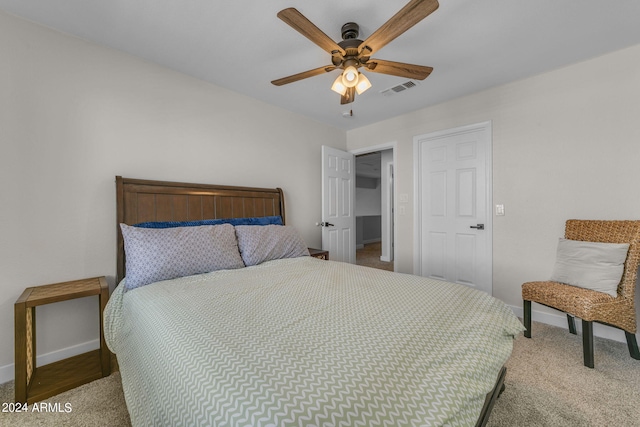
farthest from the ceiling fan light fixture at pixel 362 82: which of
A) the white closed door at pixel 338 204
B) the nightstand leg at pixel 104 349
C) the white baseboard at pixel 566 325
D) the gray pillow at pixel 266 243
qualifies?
the white baseboard at pixel 566 325

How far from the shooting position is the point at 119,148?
2.19 metres

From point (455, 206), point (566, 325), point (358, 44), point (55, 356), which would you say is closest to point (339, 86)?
point (358, 44)

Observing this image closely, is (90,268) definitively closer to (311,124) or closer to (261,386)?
(261,386)

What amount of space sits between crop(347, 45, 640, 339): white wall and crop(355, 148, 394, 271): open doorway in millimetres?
2460

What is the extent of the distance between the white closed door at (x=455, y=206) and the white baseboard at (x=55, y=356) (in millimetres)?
3500

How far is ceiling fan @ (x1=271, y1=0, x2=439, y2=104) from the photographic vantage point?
4.48 ft

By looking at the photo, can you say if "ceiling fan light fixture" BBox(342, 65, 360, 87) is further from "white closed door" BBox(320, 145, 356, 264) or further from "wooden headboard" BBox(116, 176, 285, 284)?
"white closed door" BBox(320, 145, 356, 264)

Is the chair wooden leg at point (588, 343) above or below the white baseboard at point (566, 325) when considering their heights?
above

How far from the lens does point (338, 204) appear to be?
12.8 ft

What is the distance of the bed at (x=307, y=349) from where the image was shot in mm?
658

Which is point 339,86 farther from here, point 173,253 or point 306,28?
point 173,253

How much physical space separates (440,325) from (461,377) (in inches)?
10.9

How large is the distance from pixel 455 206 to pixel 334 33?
239 cm

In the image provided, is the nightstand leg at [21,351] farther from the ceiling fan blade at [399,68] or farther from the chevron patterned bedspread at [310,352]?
the ceiling fan blade at [399,68]
